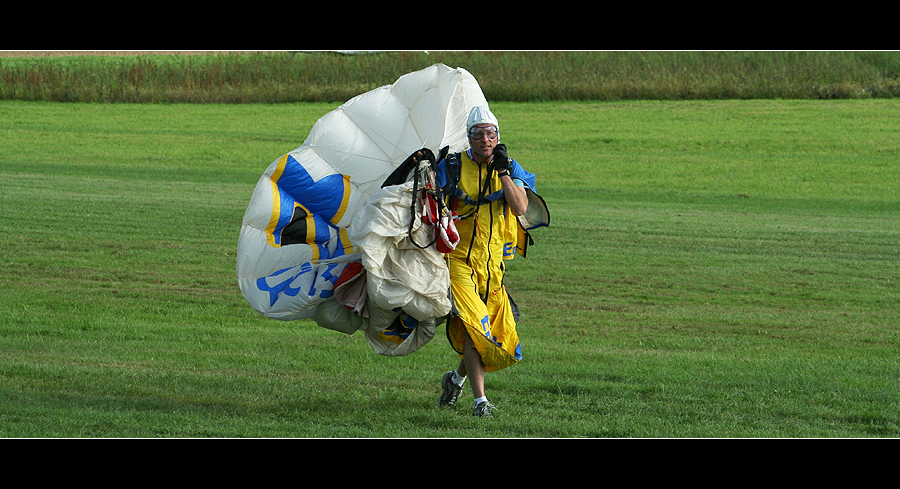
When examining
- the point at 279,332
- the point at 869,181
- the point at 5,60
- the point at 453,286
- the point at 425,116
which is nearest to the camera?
the point at 453,286

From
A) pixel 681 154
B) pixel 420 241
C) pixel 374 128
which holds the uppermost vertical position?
pixel 374 128

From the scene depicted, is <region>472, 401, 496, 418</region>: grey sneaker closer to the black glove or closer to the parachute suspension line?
the parachute suspension line

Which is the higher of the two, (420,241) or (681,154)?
(420,241)

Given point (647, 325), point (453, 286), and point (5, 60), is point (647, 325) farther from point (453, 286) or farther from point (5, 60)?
point (5, 60)

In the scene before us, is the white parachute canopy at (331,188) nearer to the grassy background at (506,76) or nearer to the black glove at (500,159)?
the black glove at (500,159)

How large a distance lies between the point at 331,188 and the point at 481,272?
1.11 meters

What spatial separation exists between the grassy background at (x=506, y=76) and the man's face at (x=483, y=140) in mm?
26064

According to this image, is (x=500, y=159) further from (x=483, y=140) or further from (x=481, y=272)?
(x=481, y=272)

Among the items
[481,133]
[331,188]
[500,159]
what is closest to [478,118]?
[481,133]

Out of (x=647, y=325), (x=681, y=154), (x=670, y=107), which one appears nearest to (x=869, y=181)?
(x=681, y=154)

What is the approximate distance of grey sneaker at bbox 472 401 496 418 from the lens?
5515mm

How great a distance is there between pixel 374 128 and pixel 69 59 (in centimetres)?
3424

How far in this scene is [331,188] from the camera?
5957 mm

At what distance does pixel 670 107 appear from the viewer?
101 feet
